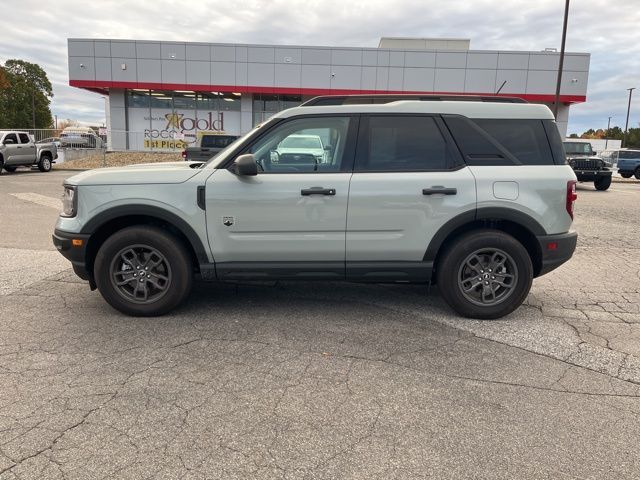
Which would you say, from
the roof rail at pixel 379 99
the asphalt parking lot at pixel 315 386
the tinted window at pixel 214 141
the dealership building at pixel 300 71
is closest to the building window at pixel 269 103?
the dealership building at pixel 300 71

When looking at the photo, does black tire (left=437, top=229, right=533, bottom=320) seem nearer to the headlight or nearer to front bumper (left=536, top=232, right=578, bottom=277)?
front bumper (left=536, top=232, right=578, bottom=277)

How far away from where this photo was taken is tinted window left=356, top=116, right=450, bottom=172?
4508mm

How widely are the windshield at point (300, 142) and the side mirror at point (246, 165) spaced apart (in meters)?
0.42

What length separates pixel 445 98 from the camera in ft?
15.6

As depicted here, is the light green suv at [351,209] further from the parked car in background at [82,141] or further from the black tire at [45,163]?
the parked car in background at [82,141]

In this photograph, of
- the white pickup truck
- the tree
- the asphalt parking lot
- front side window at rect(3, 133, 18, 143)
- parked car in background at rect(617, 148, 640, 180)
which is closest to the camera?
the asphalt parking lot

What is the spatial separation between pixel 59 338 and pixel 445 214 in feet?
11.3

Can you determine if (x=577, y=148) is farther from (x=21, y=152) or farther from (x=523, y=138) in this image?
(x=21, y=152)

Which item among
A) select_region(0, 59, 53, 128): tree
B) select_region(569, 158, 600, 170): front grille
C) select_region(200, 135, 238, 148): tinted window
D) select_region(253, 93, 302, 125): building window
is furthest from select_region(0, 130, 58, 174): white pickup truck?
select_region(0, 59, 53, 128): tree

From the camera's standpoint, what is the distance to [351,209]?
4395 mm

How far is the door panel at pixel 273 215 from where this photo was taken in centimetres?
436

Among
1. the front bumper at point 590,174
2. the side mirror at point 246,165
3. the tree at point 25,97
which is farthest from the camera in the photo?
the tree at point 25,97

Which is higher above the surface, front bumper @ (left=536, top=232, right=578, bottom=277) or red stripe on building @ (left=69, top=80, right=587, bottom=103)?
red stripe on building @ (left=69, top=80, right=587, bottom=103)

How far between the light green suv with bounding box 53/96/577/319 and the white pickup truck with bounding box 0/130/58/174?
65.7 ft
